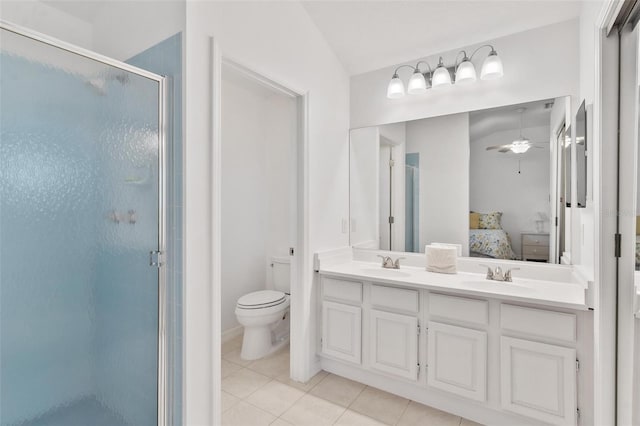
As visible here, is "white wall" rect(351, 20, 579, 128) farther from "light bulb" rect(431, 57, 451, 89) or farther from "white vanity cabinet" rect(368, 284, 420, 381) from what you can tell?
"white vanity cabinet" rect(368, 284, 420, 381)

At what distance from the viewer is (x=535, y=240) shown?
6.77 ft

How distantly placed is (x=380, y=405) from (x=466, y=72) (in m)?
2.30

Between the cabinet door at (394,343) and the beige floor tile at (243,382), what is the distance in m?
0.83

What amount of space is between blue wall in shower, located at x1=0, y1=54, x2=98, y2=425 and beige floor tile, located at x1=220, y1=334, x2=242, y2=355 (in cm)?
130

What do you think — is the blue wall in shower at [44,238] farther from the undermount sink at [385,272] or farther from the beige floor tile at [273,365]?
the undermount sink at [385,272]

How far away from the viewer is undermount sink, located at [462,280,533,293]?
180 centimetres

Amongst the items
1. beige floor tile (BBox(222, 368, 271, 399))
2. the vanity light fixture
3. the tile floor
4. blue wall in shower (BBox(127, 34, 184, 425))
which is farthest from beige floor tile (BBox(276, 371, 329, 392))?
the vanity light fixture

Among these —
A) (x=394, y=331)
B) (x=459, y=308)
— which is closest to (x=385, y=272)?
(x=394, y=331)

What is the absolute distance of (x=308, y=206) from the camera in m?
2.28

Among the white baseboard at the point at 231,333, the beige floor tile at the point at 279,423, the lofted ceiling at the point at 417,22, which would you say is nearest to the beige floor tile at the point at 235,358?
the white baseboard at the point at 231,333

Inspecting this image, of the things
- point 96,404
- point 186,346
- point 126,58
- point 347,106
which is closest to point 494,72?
point 347,106

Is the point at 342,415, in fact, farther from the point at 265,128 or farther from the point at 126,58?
the point at 265,128

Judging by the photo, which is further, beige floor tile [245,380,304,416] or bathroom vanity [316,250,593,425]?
beige floor tile [245,380,304,416]

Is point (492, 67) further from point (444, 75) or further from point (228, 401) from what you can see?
point (228, 401)
